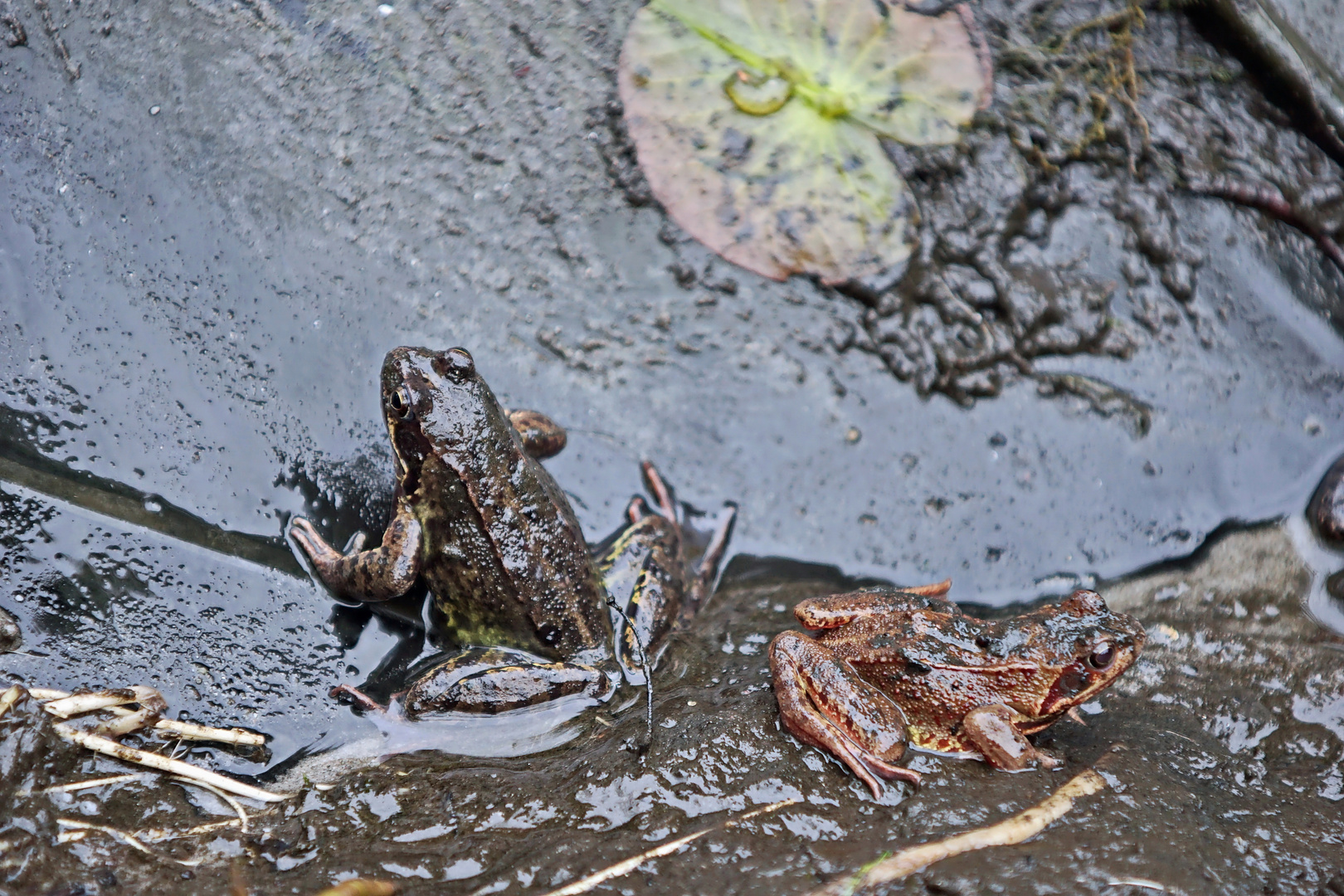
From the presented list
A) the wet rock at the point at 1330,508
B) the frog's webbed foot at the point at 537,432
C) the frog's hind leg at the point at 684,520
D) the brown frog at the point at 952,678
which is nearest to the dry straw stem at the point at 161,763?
the frog's webbed foot at the point at 537,432

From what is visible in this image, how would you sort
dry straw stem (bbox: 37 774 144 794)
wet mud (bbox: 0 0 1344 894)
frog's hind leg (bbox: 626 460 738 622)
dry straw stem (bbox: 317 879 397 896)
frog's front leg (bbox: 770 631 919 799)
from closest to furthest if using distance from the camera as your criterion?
dry straw stem (bbox: 317 879 397 896) → dry straw stem (bbox: 37 774 144 794) → wet mud (bbox: 0 0 1344 894) → frog's front leg (bbox: 770 631 919 799) → frog's hind leg (bbox: 626 460 738 622)

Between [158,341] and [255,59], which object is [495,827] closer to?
[158,341]

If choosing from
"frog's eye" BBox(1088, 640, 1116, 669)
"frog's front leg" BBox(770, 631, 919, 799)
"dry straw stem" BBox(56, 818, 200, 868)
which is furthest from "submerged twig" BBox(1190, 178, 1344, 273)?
"dry straw stem" BBox(56, 818, 200, 868)

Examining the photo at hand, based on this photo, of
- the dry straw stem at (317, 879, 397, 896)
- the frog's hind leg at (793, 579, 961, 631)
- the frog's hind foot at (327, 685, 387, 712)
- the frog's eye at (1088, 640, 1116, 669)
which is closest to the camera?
the dry straw stem at (317, 879, 397, 896)

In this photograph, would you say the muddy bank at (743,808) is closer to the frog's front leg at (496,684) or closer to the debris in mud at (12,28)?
the frog's front leg at (496,684)

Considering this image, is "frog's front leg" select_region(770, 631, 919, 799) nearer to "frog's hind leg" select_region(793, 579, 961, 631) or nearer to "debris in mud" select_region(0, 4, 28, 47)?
"frog's hind leg" select_region(793, 579, 961, 631)
